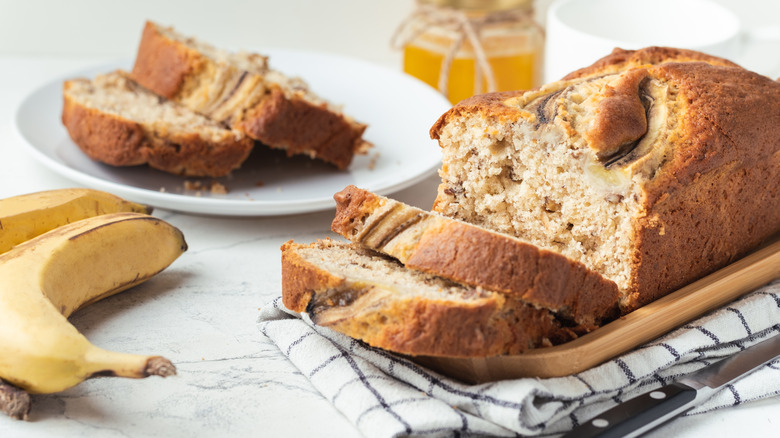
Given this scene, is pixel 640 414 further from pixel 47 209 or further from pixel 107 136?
pixel 107 136

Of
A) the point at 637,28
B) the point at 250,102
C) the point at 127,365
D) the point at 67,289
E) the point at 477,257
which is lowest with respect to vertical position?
the point at 67,289

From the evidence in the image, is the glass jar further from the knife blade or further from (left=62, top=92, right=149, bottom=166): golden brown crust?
the knife blade

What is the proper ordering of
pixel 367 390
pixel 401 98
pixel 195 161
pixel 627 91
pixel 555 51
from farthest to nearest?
pixel 401 98, pixel 555 51, pixel 195 161, pixel 627 91, pixel 367 390

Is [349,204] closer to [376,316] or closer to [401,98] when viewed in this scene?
[376,316]

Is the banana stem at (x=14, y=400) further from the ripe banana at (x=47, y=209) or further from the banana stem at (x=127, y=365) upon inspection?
the ripe banana at (x=47, y=209)

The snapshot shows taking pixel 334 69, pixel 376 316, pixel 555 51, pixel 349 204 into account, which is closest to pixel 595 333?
pixel 376 316

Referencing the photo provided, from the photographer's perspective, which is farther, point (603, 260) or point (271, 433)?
point (603, 260)

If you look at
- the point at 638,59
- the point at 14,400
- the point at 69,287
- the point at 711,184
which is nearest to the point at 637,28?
the point at 638,59
